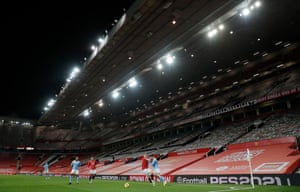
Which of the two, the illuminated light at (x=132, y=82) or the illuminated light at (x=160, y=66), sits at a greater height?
the illuminated light at (x=160, y=66)

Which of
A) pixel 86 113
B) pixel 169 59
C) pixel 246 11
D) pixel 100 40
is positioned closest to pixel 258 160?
pixel 246 11

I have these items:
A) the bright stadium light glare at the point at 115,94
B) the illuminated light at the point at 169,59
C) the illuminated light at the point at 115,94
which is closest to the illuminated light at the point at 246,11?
the illuminated light at the point at 169,59

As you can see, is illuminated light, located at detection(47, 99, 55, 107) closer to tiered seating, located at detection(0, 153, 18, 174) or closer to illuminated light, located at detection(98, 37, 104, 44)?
tiered seating, located at detection(0, 153, 18, 174)

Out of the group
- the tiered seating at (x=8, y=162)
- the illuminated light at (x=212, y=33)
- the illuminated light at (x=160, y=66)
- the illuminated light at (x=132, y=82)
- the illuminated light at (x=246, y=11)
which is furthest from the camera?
the tiered seating at (x=8, y=162)

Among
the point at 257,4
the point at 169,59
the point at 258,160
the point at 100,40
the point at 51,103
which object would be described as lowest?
the point at 258,160

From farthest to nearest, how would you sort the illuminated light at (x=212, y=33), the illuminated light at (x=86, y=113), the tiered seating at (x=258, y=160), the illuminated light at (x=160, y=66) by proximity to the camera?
the illuminated light at (x=86, y=113), the illuminated light at (x=160, y=66), the illuminated light at (x=212, y=33), the tiered seating at (x=258, y=160)

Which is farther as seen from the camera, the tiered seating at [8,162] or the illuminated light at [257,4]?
the tiered seating at [8,162]

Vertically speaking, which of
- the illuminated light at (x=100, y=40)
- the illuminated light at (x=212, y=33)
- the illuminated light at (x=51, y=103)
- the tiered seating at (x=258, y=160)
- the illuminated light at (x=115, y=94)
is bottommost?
the tiered seating at (x=258, y=160)

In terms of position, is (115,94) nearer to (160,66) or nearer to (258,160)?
(160,66)

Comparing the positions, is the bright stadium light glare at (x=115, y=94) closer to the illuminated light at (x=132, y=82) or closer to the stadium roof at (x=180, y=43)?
the stadium roof at (x=180, y=43)

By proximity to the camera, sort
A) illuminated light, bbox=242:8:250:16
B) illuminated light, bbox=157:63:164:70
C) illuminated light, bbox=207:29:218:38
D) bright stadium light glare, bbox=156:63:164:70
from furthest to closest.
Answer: illuminated light, bbox=157:63:164:70, bright stadium light glare, bbox=156:63:164:70, illuminated light, bbox=207:29:218:38, illuminated light, bbox=242:8:250:16

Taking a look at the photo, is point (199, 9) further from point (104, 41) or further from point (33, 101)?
point (33, 101)

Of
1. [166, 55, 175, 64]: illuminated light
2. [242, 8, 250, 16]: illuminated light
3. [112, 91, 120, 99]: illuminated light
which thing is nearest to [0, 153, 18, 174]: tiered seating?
[112, 91, 120, 99]: illuminated light

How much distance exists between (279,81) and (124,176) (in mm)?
22193
